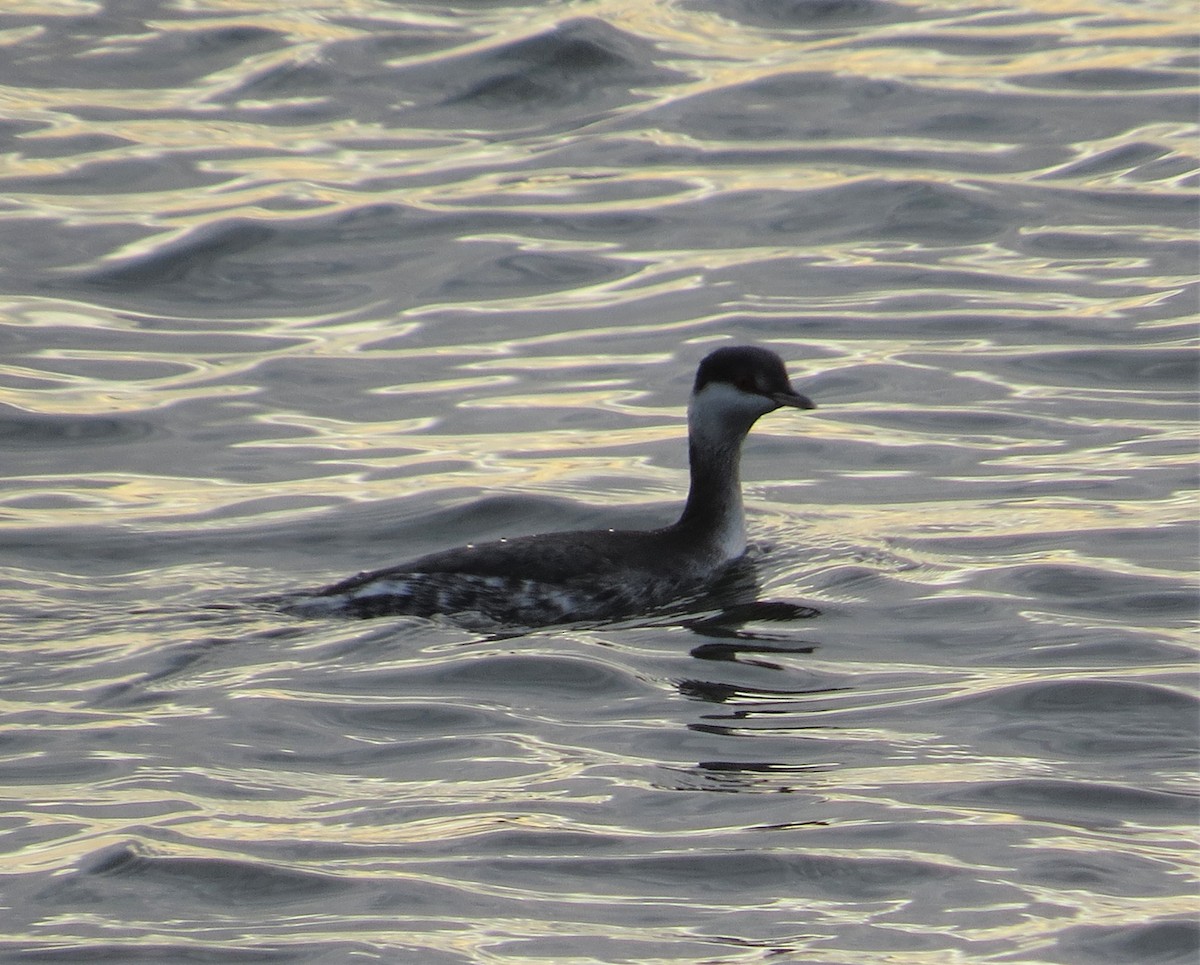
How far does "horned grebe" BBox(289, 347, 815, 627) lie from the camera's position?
10.8 metres

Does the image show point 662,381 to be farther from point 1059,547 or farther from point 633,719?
point 633,719

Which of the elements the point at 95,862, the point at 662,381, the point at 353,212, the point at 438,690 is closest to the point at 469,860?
the point at 95,862

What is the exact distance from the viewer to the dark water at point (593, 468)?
7.95 metres

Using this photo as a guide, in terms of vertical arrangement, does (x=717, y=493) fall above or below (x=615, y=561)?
above

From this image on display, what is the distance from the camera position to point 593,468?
45.5 ft

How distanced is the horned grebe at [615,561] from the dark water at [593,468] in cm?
23

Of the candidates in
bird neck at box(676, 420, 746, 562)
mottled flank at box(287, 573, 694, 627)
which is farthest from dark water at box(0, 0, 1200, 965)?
bird neck at box(676, 420, 746, 562)

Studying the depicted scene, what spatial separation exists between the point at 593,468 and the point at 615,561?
2.74 meters

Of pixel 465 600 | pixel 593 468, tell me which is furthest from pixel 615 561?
pixel 593 468

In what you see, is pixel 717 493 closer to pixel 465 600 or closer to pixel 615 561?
pixel 615 561

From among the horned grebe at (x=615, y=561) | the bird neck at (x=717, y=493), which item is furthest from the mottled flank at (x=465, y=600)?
the bird neck at (x=717, y=493)

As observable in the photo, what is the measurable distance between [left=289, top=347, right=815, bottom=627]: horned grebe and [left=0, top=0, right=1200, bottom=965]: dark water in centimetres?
23

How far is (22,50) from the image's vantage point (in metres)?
23.3

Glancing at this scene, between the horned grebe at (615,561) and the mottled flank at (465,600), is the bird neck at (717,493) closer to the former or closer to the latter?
the horned grebe at (615,561)
